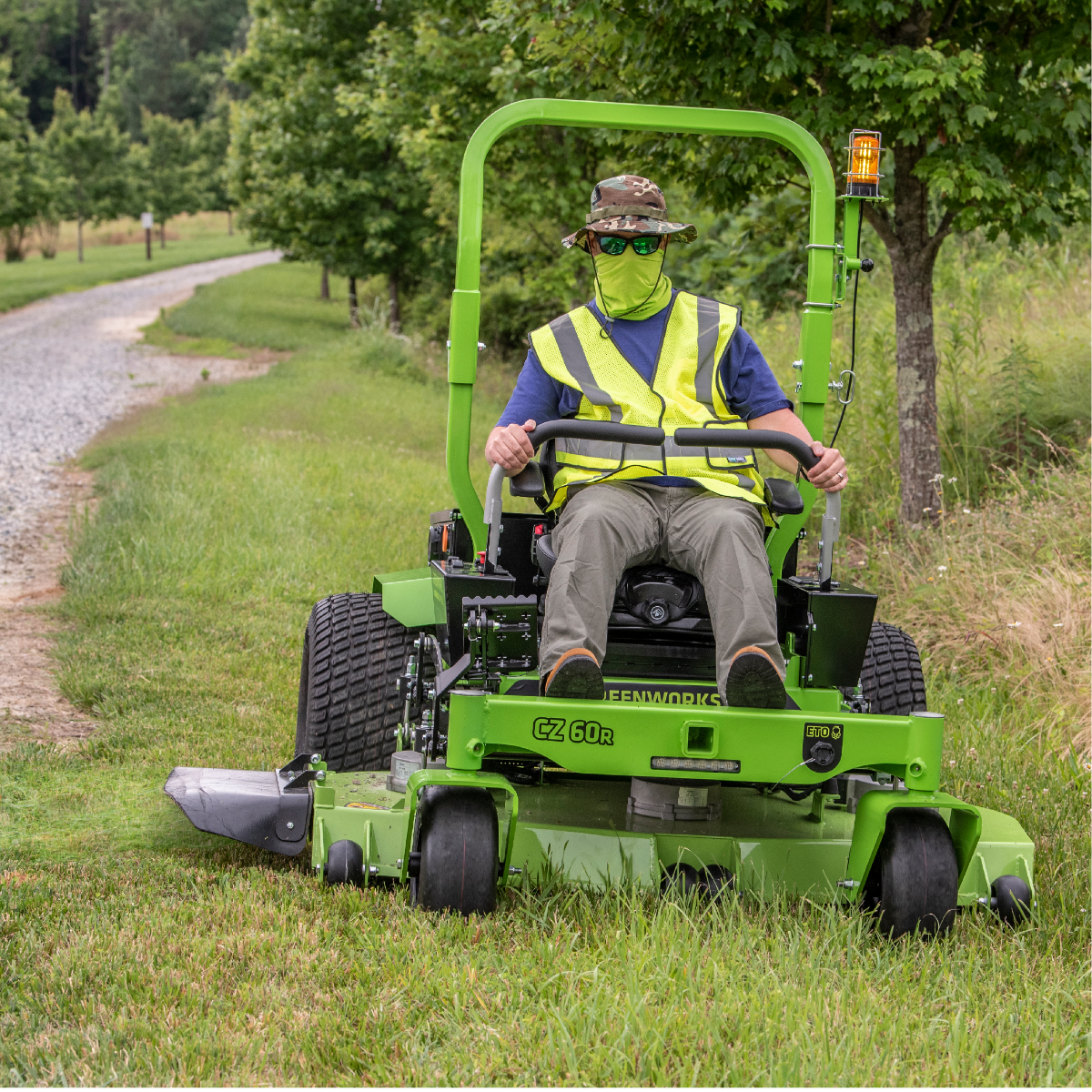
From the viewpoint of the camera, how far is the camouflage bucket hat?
3883 millimetres

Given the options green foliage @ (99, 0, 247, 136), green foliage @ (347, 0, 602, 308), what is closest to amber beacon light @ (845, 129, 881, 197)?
green foliage @ (347, 0, 602, 308)

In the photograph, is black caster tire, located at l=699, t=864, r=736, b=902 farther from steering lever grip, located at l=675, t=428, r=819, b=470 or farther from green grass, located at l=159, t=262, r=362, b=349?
green grass, located at l=159, t=262, r=362, b=349

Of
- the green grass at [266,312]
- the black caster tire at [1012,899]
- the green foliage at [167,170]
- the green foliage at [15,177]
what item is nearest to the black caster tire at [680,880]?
the black caster tire at [1012,899]

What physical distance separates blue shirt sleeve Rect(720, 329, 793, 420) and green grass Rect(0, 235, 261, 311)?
96.4 feet

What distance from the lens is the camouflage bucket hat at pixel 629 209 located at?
388 centimetres

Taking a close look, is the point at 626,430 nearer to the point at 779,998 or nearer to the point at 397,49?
the point at 779,998

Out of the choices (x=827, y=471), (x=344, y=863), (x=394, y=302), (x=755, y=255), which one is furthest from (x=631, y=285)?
(x=394, y=302)

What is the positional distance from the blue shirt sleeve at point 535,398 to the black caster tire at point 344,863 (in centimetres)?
128

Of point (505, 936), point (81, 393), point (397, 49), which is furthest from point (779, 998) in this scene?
point (81, 393)

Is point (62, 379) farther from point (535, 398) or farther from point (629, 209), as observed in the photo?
point (629, 209)

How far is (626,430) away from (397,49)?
43.6 feet

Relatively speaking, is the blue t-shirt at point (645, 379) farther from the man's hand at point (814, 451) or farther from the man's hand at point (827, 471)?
the man's hand at point (827, 471)

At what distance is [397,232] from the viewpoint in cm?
2530

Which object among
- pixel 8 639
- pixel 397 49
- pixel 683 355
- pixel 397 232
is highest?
pixel 397 49
